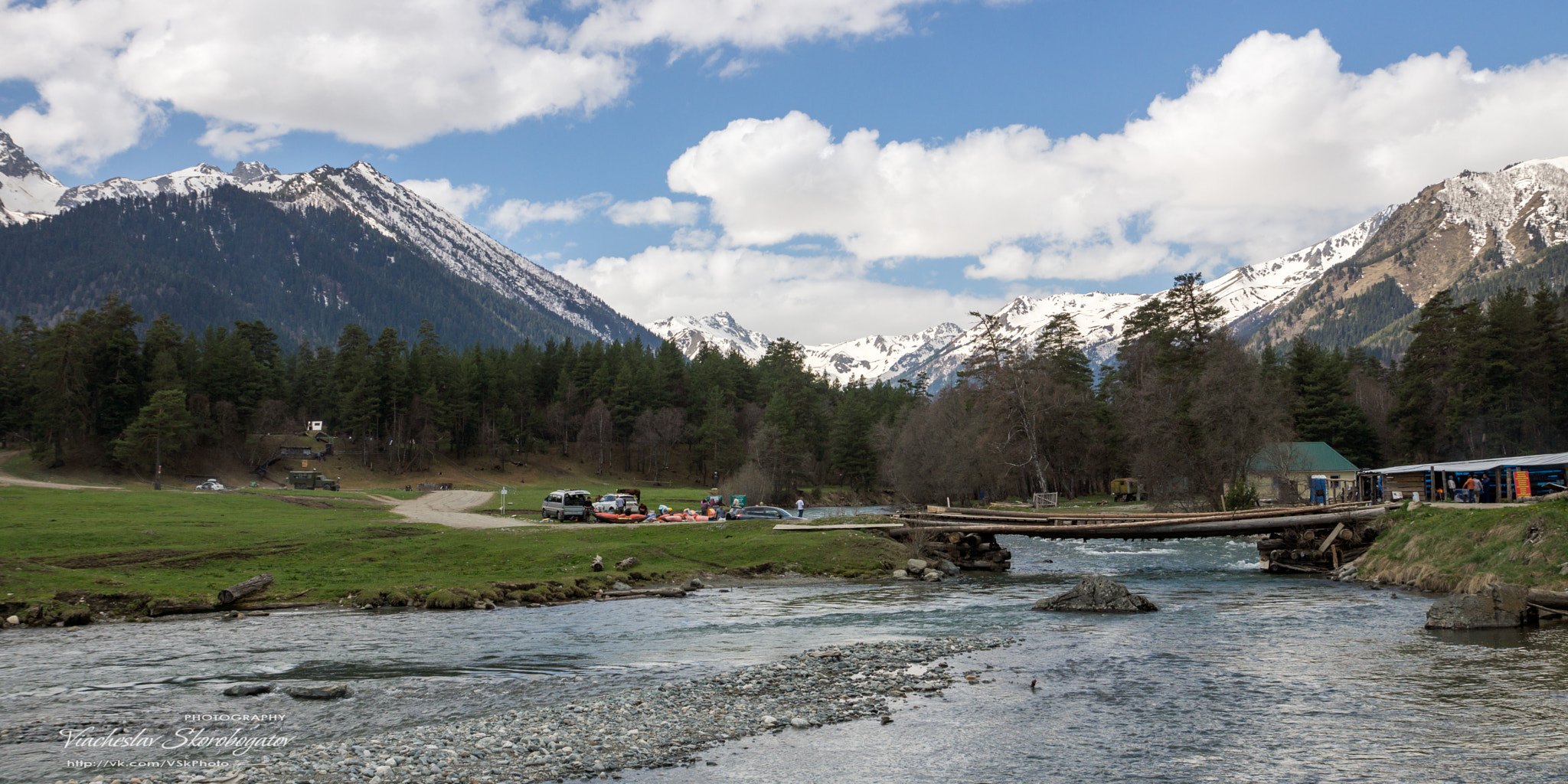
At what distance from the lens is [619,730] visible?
13602 mm

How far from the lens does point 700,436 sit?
134m

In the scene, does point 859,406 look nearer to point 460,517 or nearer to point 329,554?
point 460,517

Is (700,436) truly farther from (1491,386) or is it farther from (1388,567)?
(1388,567)

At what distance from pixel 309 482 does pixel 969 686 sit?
8541 cm

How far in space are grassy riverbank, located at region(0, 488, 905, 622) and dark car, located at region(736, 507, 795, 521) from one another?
6557 millimetres

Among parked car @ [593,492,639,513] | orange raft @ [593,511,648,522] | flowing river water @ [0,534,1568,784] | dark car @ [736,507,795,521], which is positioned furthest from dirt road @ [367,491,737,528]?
flowing river water @ [0,534,1568,784]

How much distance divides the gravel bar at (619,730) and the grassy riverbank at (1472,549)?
2038cm

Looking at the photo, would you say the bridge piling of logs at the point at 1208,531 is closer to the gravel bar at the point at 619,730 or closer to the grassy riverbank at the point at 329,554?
the grassy riverbank at the point at 329,554

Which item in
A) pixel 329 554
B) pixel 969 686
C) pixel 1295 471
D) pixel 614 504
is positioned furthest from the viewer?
A: pixel 1295 471

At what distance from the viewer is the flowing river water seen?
12.0m

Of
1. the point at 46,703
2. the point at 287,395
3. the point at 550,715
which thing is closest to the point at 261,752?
the point at 550,715

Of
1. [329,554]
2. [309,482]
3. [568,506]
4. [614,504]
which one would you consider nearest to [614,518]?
[614,504]

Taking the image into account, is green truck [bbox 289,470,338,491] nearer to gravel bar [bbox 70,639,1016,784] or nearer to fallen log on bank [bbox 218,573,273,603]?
fallen log on bank [bbox 218,573,273,603]

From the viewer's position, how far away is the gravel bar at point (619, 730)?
11.3 meters
